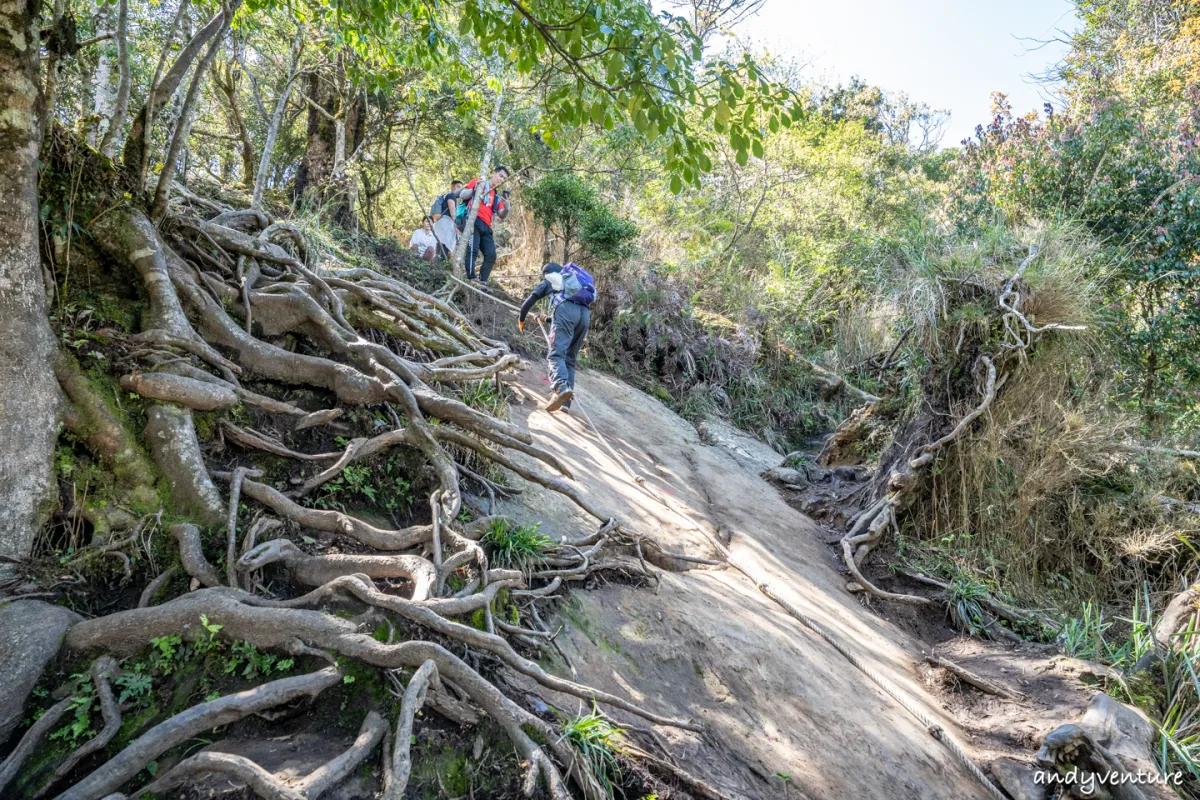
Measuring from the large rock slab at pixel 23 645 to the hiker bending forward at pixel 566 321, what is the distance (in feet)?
18.1

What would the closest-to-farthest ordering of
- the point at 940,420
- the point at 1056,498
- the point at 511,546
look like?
the point at 511,546 < the point at 1056,498 < the point at 940,420

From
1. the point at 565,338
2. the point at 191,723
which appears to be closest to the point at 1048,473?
the point at 565,338

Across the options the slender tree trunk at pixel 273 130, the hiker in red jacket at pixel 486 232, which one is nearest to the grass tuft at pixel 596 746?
the slender tree trunk at pixel 273 130

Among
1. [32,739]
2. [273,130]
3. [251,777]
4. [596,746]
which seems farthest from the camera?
[273,130]

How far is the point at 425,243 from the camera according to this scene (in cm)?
1075

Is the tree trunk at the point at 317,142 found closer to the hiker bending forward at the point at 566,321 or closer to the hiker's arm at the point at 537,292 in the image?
the hiker's arm at the point at 537,292

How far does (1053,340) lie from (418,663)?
7.23 meters

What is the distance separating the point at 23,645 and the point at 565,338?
595 cm

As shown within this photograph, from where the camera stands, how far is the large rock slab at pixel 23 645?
81.0 inches

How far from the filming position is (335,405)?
412cm

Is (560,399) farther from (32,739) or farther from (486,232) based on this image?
(32,739)

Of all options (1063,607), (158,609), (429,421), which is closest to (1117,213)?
(1063,607)

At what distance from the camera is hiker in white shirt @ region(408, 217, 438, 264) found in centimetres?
1053

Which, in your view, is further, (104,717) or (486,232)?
(486,232)
